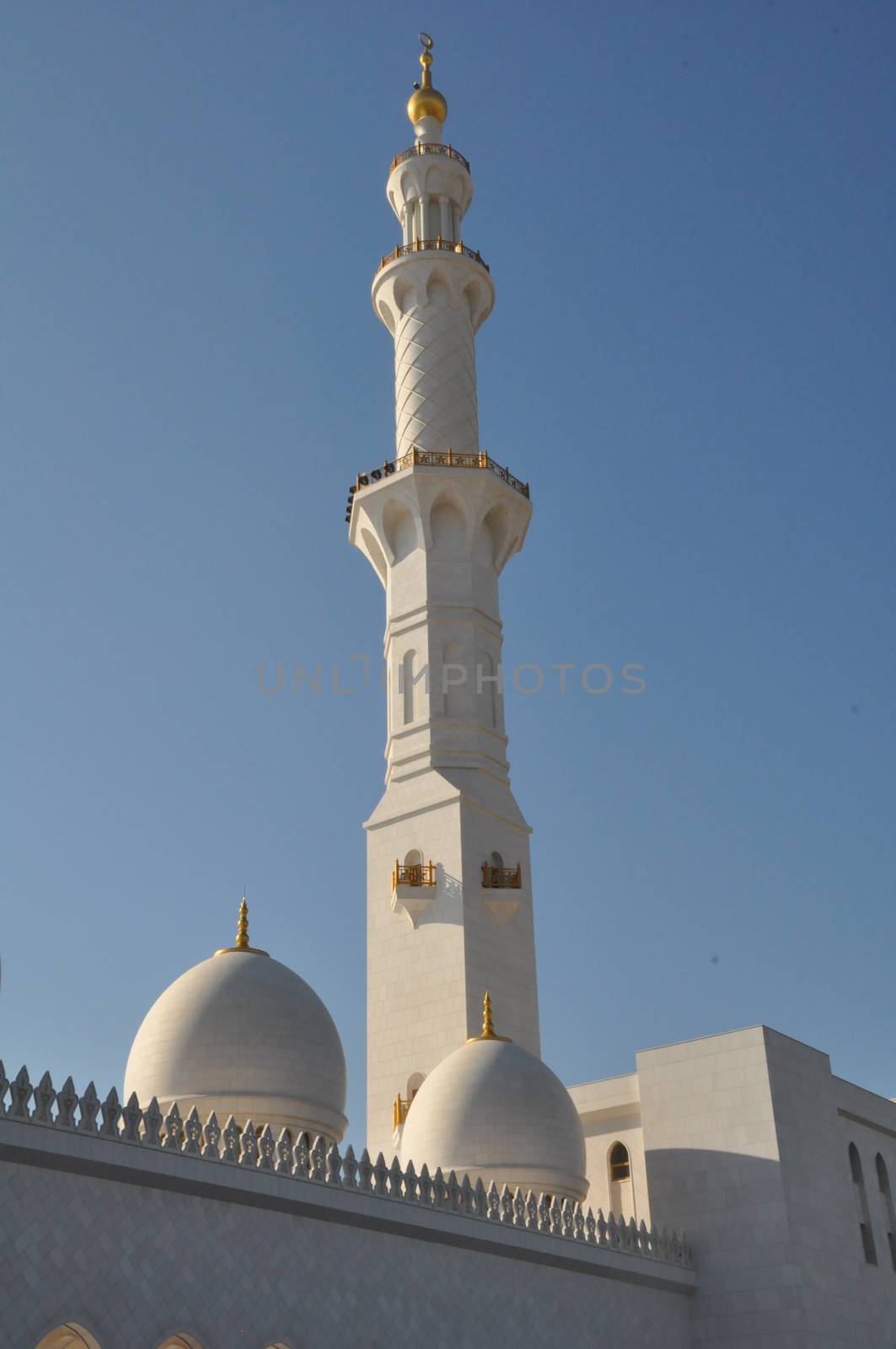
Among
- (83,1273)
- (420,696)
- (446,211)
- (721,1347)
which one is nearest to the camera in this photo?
(83,1273)

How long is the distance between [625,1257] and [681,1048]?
167 inches

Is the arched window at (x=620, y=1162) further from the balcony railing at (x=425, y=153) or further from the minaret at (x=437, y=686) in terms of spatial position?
the balcony railing at (x=425, y=153)

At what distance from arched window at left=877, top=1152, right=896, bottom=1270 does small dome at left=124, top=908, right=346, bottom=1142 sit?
35.8 feet

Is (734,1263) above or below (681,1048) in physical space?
below

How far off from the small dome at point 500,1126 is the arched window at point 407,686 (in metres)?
9.12

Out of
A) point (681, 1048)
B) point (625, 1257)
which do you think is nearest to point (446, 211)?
point (681, 1048)

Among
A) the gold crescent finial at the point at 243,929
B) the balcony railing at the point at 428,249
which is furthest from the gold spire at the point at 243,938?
the balcony railing at the point at 428,249

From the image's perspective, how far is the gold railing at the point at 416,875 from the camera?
29.7m

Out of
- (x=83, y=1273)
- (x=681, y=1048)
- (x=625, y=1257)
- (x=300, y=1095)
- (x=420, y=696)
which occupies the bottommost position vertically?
(x=83, y=1273)

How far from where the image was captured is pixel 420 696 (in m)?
31.7

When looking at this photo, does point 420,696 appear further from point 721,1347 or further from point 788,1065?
point 721,1347

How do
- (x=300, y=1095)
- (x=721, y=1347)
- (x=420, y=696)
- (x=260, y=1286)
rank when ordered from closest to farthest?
1. (x=260, y=1286)
2. (x=300, y=1095)
3. (x=721, y=1347)
4. (x=420, y=696)

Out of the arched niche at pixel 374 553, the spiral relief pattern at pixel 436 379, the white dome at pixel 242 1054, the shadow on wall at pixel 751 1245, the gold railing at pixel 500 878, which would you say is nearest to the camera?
the white dome at pixel 242 1054

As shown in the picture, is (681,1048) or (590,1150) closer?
(681,1048)
